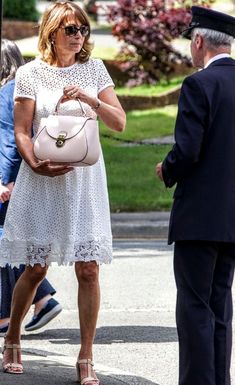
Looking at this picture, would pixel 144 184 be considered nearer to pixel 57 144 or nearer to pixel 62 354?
pixel 62 354

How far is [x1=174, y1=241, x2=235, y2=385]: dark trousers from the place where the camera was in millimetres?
5926

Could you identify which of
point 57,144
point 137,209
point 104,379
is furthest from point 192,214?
point 137,209

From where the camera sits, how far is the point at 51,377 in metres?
6.83

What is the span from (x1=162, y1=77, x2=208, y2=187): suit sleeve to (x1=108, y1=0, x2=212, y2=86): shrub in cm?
1707

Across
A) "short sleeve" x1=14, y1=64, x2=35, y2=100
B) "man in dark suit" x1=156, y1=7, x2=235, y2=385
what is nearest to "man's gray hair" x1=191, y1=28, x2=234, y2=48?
"man in dark suit" x1=156, y1=7, x2=235, y2=385

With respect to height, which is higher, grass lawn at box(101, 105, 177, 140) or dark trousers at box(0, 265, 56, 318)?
dark trousers at box(0, 265, 56, 318)

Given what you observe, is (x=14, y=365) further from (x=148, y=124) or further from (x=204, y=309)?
(x=148, y=124)

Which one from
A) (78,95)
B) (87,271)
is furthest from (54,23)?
(87,271)

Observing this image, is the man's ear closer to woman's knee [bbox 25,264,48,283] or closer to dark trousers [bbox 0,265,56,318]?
woman's knee [bbox 25,264,48,283]

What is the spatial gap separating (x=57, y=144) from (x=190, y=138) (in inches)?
36.6

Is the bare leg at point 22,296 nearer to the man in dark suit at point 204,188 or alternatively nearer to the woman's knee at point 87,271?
the woman's knee at point 87,271

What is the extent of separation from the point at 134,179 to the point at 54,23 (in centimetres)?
1028

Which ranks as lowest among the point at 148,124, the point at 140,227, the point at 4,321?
the point at 148,124

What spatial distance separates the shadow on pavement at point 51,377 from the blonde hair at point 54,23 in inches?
63.4
